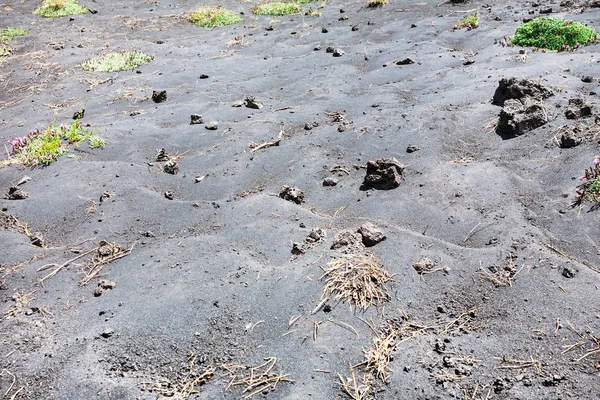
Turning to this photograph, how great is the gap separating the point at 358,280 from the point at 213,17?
30.5 feet

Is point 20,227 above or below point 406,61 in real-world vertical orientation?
below

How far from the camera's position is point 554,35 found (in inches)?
266

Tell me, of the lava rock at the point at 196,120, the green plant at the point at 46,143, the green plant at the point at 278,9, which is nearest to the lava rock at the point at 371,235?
the lava rock at the point at 196,120

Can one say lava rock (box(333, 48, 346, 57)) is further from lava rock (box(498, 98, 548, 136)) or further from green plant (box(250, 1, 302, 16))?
green plant (box(250, 1, 302, 16))

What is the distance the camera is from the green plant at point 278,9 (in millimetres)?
11133

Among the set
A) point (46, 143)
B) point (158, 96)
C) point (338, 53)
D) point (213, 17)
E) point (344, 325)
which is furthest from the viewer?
point (213, 17)

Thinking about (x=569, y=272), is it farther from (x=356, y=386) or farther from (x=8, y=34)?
(x=8, y=34)

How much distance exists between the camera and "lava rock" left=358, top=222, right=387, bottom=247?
3.52m

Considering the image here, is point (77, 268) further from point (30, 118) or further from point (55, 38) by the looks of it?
point (55, 38)

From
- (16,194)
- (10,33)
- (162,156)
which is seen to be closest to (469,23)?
(162,156)

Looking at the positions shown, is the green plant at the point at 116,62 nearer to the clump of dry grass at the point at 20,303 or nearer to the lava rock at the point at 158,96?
the lava rock at the point at 158,96

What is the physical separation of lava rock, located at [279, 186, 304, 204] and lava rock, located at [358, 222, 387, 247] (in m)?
0.82

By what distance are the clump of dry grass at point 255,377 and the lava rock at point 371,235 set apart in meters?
1.19

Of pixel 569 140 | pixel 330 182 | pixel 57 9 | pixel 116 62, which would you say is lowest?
pixel 330 182
